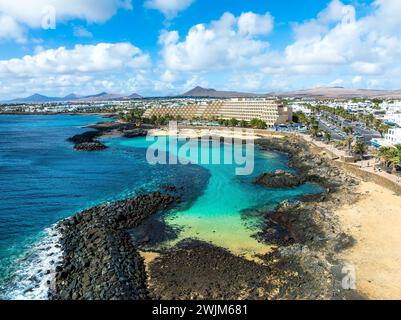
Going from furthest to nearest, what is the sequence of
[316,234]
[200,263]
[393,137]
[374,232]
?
[393,137] → [316,234] → [374,232] → [200,263]

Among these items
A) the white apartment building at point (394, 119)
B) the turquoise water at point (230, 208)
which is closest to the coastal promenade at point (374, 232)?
the turquoise water at point (230, 208)

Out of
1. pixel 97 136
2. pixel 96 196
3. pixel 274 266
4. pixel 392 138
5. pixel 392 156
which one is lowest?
pixel 274 266

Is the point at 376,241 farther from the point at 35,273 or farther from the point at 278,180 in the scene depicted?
the point at 35,273

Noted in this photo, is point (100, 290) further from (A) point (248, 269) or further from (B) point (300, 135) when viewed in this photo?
(B) point (300, 135)

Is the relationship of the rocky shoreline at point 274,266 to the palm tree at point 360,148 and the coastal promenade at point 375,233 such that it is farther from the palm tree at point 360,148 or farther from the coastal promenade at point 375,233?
the palm tree at point 360,148

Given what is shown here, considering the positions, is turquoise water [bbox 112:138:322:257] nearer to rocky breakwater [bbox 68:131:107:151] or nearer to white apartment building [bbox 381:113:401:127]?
rocky breakwater [bbox 68:131:107:151]

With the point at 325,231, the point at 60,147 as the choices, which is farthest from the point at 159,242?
the point at 60,147

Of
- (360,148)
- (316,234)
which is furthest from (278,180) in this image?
(316,234)
